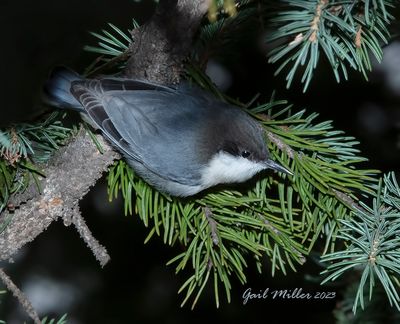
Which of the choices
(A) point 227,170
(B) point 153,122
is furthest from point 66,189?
(A) point 227,170

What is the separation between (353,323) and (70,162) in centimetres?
125

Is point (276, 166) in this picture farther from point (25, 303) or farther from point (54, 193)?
point (25, 303)

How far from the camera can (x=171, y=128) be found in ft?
7.59

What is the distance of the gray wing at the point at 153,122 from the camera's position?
2.21m

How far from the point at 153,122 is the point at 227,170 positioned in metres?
0.31

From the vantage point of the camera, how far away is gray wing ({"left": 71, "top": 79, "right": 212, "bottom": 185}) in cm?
221

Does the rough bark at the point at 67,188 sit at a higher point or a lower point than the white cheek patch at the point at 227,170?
higher

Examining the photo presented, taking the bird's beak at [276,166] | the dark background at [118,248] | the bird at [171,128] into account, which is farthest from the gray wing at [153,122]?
the dark background at [118,248]

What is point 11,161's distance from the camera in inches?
72.4

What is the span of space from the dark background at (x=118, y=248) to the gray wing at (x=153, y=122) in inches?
31.2

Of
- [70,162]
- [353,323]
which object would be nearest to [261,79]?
[353,323]

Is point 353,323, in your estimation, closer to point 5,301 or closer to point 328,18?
point 328,18

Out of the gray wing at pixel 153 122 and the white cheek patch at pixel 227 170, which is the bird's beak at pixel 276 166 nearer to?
the white cheek patch at pixel 227 170

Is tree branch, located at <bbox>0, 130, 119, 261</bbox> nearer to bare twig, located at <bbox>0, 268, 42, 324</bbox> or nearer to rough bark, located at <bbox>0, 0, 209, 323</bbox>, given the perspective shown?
rough bark, located at <bbox>0, 0, 209, 323</bbox>
